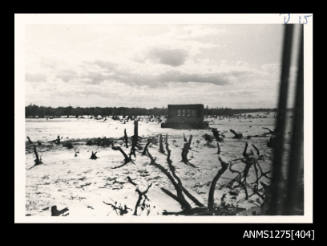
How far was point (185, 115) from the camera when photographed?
2150 millimetres

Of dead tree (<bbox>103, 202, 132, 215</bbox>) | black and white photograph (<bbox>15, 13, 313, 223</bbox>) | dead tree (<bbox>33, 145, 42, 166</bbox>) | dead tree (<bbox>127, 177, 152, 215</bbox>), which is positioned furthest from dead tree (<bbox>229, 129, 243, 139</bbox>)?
dead tree (<bbox>33, 145, 42, 166</bbox>)

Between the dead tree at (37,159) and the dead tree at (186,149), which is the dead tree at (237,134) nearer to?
the dead tree at (186,149)

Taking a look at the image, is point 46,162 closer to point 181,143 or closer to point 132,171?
point 132,171

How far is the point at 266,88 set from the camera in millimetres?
2154

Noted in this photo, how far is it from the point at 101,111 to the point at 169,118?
22.7 inches

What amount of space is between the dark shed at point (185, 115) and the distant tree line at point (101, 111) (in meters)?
0.05

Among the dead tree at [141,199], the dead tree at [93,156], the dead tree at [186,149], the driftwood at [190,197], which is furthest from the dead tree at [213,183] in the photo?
the dead tree at [93,156]

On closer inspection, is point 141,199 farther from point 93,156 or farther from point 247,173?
point 247,173

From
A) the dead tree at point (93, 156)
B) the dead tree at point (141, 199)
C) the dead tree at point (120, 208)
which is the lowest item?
the dead tree at point (120, 208)

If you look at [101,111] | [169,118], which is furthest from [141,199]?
[101,111]

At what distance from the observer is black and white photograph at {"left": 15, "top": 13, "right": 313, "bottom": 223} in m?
2.11

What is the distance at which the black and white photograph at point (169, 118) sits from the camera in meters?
2.11

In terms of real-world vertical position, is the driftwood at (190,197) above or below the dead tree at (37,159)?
below
